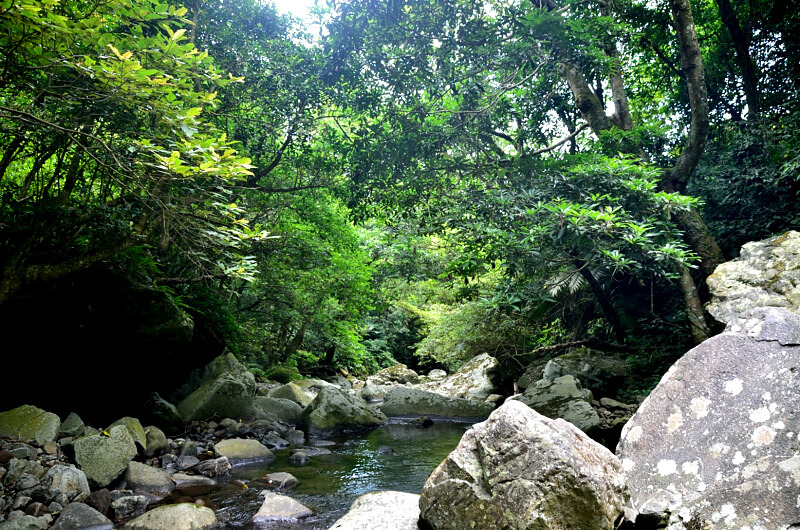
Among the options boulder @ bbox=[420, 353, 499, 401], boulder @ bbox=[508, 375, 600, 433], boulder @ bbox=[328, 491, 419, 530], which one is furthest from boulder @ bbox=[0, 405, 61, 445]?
boulder @ bbox=[420, 353, 499, 401]

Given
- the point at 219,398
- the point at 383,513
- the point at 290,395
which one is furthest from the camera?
the point at 290,395

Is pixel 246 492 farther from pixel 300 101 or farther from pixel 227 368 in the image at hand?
pixel 300 101

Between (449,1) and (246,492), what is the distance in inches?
294

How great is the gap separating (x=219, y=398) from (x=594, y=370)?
687cm

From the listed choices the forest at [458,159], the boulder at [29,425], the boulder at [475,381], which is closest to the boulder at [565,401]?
the forest at [458,159]

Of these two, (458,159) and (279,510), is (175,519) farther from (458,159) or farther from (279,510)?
(458,159)

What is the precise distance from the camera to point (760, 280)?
19.8 ft

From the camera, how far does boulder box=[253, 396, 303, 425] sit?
9.65 m

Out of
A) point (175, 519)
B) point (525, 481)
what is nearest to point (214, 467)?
point (175, 519)

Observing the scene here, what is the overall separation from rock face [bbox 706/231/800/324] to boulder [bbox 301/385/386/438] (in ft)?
21.3

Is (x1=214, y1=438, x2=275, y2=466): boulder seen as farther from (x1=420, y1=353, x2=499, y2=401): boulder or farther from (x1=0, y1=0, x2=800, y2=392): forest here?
(x1=420, y1=353, x2=499, y2=401): boulder

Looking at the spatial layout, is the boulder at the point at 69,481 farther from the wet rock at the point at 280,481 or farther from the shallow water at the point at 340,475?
the wet rock at the point at 280,481

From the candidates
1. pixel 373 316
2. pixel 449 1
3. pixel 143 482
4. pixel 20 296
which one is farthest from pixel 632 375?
pixel 373 316

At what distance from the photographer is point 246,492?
17.4 ft
